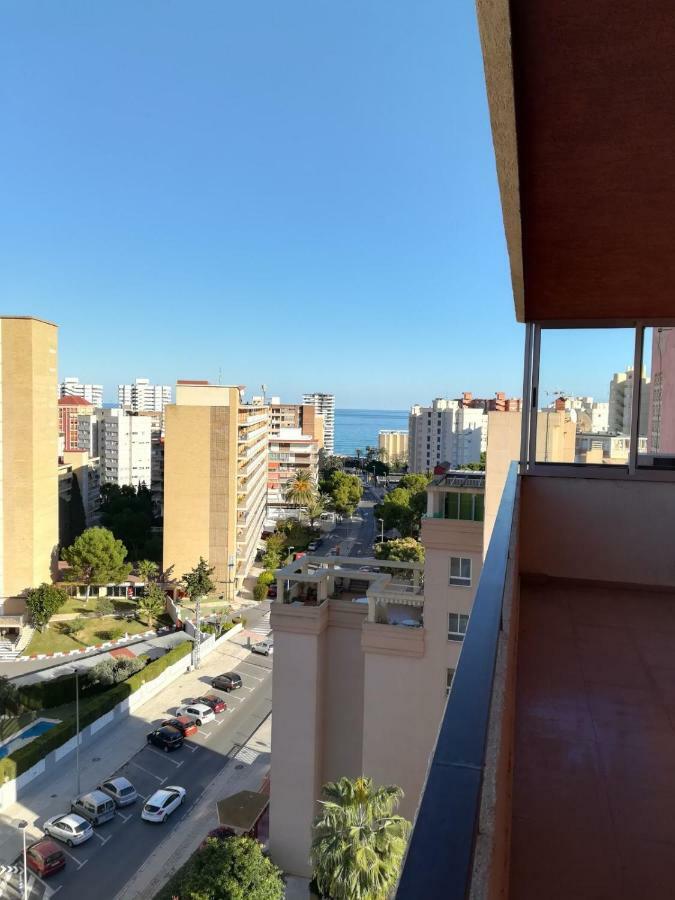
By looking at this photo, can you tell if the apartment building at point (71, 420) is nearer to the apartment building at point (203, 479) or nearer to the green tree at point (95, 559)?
the apartment building at point (203, 479)

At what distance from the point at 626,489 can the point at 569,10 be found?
11.0 feet

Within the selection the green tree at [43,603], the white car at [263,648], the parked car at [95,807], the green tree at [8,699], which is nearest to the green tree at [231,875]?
the parked car at [95,807]

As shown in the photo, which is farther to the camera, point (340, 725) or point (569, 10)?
point (340, 725)

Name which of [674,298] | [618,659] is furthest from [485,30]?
[674,298]

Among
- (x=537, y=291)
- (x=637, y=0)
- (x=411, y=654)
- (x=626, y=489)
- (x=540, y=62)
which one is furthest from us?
(x=411, y=654)

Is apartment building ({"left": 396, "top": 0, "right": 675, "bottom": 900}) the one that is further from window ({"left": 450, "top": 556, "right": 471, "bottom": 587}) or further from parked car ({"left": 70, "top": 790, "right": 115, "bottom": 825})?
parked car ({"left": 70, "top": 790, "right": 115, "bottom": 825})

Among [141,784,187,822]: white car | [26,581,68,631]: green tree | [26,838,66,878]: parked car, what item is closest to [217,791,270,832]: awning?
[141,784,187,822]: white car

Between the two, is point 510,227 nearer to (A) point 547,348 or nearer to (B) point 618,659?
(B) point 618,659

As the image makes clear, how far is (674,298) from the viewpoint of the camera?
11.7 ft

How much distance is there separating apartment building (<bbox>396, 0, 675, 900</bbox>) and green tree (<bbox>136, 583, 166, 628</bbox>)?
20.8 m

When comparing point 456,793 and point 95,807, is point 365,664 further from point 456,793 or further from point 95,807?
point 456,793

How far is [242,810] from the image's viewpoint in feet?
35.5

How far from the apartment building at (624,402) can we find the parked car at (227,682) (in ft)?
51.6

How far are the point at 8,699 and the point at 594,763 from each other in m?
16.8
